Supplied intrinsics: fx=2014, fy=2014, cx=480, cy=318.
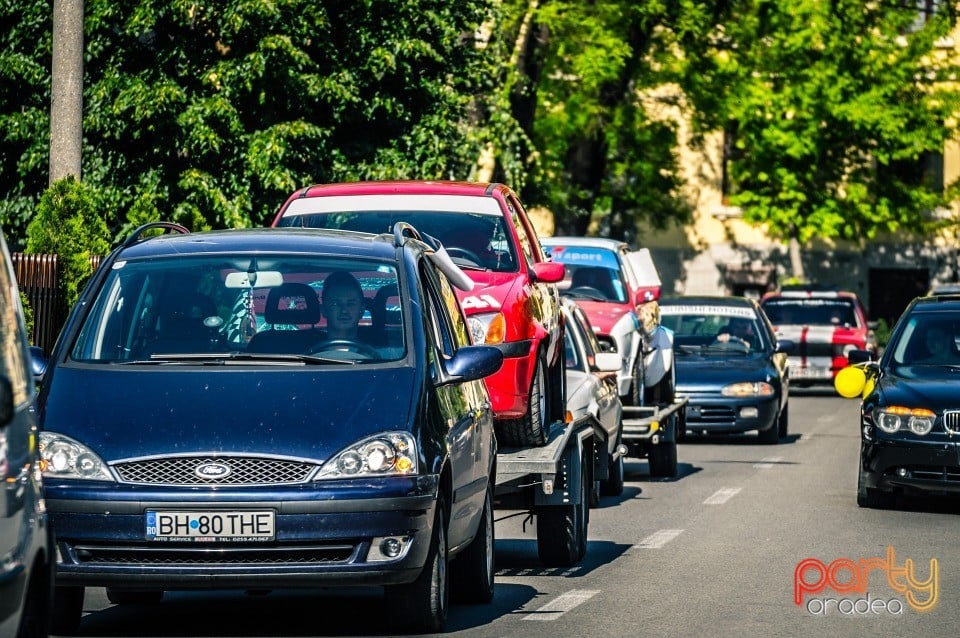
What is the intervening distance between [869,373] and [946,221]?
3662cm

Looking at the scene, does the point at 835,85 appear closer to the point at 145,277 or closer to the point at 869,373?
the point at 869,373

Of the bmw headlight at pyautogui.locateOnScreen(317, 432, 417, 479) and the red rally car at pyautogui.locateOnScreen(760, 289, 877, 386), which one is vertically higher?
the bmw headlight at pyautogui.locateOnScreen(317, 432, 417, 479)

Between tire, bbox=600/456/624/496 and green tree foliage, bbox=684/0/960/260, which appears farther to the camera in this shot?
green tree foliage, bbox=684/0/960/260

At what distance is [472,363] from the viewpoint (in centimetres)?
883

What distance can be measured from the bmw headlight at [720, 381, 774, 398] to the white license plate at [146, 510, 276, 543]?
602 inches

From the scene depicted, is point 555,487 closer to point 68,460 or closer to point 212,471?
point 212,471

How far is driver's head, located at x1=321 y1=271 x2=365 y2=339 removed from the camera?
8.82 metres

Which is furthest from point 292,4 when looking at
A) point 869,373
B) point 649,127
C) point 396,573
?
point 649,127

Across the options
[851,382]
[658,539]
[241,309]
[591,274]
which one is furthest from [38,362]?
[591,274]

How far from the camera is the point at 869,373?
1582cm

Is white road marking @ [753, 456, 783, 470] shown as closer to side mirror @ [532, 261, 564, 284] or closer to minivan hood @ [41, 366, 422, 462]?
side mirror @ [532, 261, 564, 284]

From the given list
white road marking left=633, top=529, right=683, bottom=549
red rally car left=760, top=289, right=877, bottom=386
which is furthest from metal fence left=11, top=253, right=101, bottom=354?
red rally car left=760, top=289, right=877, bottom=386

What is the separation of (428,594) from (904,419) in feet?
23.2

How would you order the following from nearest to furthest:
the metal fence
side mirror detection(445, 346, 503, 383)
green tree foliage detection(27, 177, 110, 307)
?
side mirror detection(445, 346, 503, 383) → green tree foliage detection(27, 177, 110, 307) → the metal fence
